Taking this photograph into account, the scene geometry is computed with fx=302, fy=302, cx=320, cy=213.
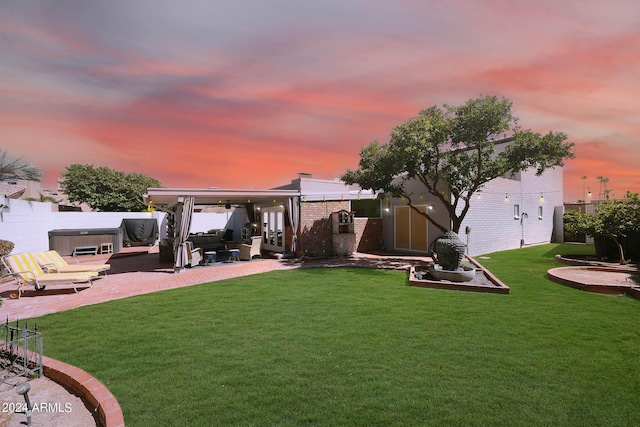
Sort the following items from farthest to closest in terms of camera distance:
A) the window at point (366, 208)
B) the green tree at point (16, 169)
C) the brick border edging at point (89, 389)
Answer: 1. the window at point (366, 208)
2. the green tree at point (16, 169)
3. the brick border edging at point (89, 389)

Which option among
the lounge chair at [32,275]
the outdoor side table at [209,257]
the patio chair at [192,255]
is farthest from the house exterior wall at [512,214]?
the lounge chair at [32,275]

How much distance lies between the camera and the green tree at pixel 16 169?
980 centimetres

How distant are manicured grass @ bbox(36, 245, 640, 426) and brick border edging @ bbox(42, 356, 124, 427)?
98 millimetres

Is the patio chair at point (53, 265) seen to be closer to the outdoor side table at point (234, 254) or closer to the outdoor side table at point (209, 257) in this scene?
the outdoor side table at point (209, 257)

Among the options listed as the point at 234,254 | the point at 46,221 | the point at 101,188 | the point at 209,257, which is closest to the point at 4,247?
the point at 209,257

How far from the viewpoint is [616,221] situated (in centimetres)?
1123

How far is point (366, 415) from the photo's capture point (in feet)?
9.14

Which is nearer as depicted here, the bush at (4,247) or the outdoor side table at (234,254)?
the bush at (4,247)

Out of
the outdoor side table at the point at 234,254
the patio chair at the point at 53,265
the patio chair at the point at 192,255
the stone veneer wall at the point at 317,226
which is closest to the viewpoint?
the patio chair at the point at 53,265

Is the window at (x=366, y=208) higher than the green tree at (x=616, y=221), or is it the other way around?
the window at (x=366, y=208)

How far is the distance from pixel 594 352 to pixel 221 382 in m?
4.80

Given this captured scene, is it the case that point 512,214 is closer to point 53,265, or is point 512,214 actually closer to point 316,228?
point 316,228

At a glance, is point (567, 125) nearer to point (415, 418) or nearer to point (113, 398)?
point (415, 418)

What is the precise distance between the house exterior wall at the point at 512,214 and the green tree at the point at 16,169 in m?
16.6
